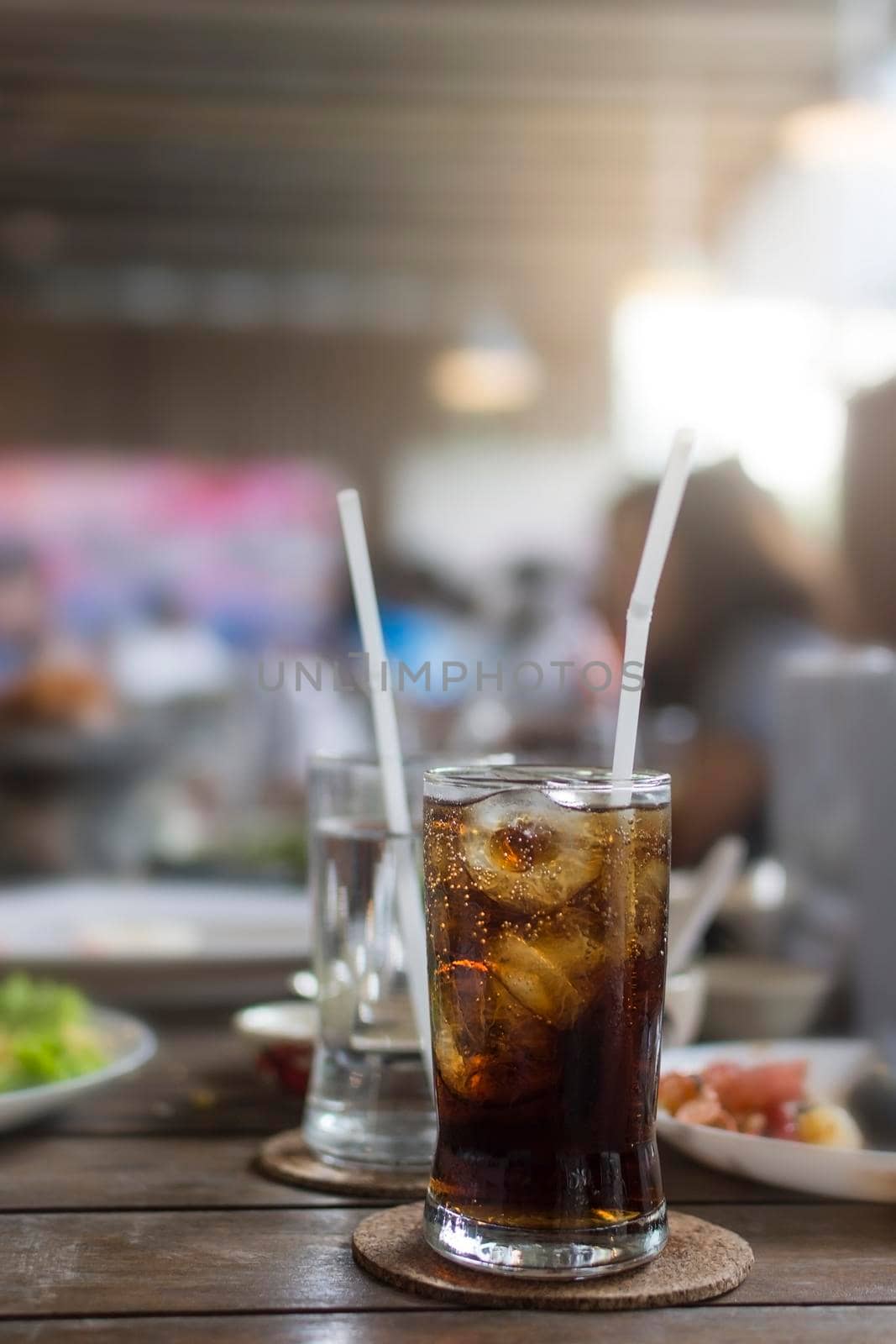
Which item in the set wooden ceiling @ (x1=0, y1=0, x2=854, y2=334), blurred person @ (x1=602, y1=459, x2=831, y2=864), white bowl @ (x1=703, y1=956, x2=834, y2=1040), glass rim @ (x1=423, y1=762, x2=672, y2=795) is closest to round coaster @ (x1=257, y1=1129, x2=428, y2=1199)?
glass rim @ (x1=423, y1=762, x2=672, y2=795)

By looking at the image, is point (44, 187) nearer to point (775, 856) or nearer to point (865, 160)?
point (865, 160)

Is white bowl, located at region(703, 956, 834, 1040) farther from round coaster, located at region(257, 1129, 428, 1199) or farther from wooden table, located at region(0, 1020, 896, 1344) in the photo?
round coaster, located at region(257, 1129, 428, 1199)

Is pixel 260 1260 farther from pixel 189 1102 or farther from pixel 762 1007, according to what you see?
pixel 762 1007

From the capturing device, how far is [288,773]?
183 inches

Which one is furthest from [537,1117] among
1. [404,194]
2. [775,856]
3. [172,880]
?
[404,194]

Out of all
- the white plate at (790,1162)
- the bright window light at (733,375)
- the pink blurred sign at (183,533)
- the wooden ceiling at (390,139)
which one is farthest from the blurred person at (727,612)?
the pink blurred sign at (183,533)

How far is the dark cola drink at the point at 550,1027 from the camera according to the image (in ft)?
1.98

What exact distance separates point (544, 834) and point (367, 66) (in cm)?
559

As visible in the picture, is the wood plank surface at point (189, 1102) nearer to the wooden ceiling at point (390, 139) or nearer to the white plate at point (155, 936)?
the white plate at point (155, 936)

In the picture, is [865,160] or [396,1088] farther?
[865,160]

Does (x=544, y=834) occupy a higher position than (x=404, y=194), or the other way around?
(x=404, y=194)

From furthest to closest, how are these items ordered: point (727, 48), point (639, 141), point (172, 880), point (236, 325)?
point (236, 325) → point (639, 141) → point (727, 48) → point (172, 880)

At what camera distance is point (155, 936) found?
131cm

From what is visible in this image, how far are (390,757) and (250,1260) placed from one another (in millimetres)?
244
